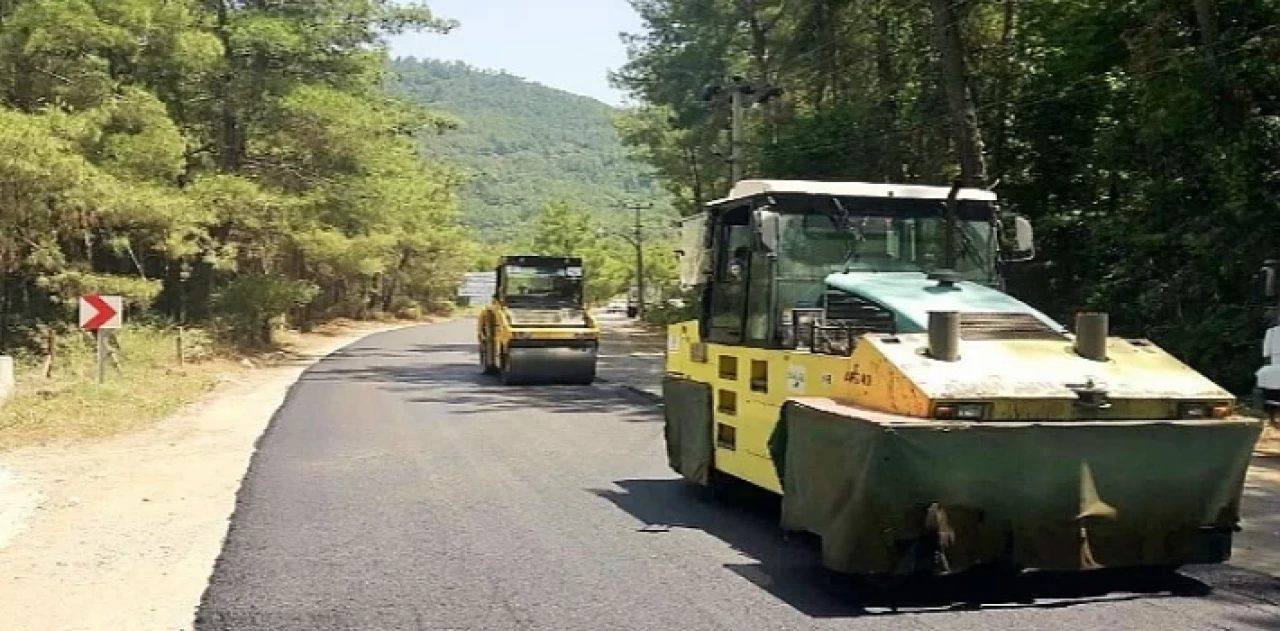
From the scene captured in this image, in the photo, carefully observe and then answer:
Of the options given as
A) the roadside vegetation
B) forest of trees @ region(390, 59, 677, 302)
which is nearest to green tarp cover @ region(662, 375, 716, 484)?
the roadside vegetation

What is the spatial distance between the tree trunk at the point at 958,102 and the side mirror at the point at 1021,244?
14000 mm

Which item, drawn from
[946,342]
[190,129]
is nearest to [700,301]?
[946,342]

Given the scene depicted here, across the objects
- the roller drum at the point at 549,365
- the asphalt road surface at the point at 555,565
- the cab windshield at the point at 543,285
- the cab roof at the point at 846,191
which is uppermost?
the cab roof at the point at 846,191

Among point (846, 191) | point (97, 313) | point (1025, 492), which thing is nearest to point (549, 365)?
point (97, 313)

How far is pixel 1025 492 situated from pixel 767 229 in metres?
2.82

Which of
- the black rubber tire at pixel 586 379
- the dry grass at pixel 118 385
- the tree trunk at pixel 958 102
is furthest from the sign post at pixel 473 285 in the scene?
the tree trunk at pixel 958 102

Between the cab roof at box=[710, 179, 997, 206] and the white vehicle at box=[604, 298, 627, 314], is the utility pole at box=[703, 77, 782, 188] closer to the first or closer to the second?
the cab roof at box=[710, 179, 997, 206]

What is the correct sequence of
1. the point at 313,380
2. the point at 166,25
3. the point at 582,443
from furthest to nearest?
1. the point at 166,25
2. the point at 313,380
3. the point at 582,443

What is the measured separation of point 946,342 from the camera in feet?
23.4

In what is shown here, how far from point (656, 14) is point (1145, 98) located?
77.6 feet

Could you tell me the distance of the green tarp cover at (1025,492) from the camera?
6.57 m

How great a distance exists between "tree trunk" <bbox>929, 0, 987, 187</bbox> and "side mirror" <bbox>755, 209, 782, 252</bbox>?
15.3m

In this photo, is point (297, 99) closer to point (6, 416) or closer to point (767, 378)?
point (6, 416)

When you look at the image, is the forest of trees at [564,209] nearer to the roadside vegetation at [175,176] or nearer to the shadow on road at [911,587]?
the roadside vegetation at [175,176]
